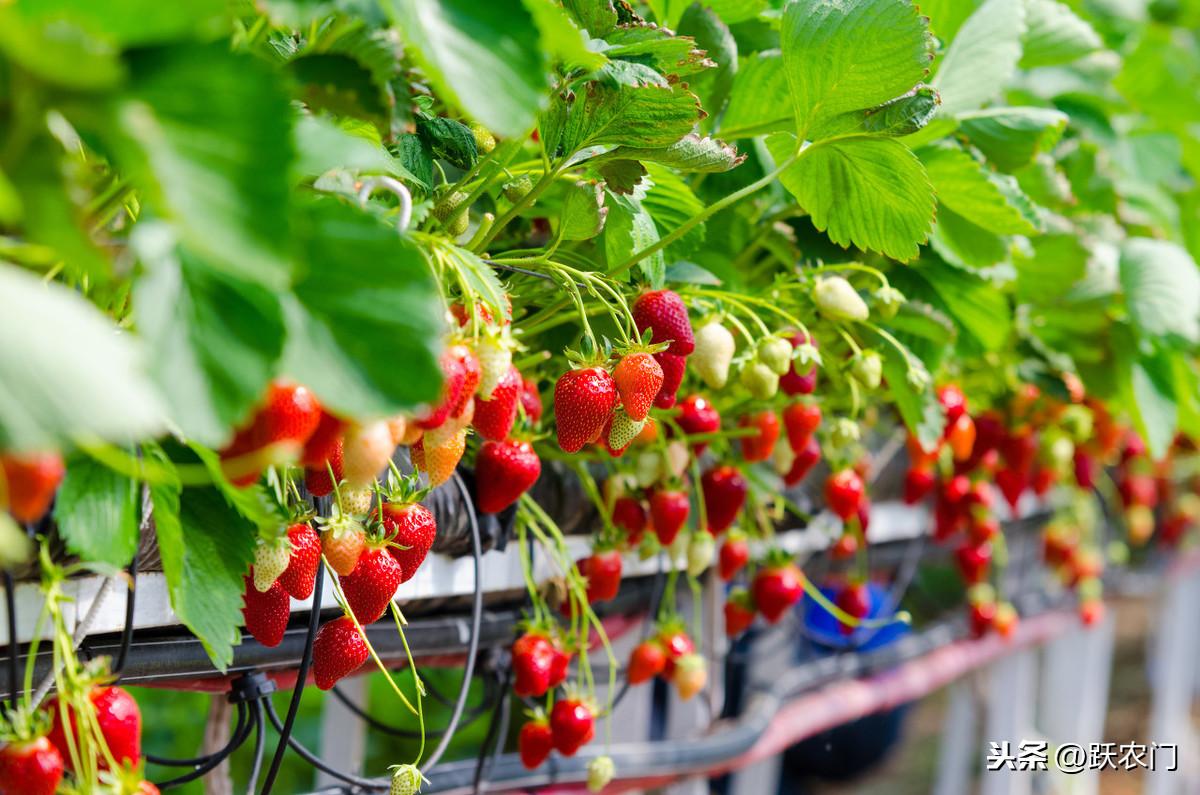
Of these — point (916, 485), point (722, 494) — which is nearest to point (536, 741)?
point (722, 494)

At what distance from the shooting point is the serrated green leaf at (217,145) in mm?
299

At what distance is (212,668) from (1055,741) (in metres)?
2.49

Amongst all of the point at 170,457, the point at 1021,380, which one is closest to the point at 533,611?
the point at 170,457

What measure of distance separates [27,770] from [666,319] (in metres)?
0.37

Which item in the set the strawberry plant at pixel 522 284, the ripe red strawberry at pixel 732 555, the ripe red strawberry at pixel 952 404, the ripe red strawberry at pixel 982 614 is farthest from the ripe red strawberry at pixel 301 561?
the ripe red strawberry at pixel 982 614

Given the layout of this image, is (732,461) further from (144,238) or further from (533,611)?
(144,238)

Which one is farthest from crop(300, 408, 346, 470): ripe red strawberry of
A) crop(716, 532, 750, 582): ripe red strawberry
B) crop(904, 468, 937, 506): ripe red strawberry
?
crop(904, 468, 937, 506): ripe red strawberry

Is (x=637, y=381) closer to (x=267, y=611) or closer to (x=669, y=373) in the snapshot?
(x=669, y=373)

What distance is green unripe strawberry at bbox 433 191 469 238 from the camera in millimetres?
596

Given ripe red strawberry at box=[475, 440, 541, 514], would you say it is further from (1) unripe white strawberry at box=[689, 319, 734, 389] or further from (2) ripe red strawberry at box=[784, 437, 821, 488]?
(2) ripe red strawberry at box=[784, 437, 821, 488]

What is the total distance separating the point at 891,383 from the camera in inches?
34.9

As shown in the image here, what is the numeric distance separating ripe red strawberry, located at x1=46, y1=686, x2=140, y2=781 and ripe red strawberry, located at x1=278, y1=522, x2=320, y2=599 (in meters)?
0.09

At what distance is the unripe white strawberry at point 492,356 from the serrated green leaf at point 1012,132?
563mm

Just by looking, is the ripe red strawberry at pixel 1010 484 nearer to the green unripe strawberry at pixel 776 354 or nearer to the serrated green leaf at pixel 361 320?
the green unripe strawberry at pixel 776 354
